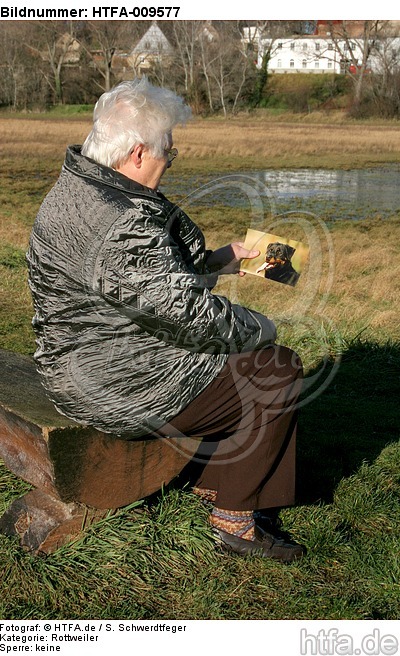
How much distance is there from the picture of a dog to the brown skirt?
1.51ft

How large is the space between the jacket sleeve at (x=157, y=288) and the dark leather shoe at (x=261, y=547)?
86cm

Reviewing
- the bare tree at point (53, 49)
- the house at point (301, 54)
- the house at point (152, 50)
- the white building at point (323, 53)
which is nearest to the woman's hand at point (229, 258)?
the house at point (152, 50)

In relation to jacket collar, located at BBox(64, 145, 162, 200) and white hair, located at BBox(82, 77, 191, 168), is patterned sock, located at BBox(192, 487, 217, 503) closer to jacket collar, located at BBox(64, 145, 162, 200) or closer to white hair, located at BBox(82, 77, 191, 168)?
jacket collar, located at BBox(64, 145, 162, 200)

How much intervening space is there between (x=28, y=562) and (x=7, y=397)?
686 millimetres

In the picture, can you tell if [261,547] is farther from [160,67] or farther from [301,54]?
[301,54]

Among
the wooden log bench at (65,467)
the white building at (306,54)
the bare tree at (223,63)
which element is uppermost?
the white building at (306,54)

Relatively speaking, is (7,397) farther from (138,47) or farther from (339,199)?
(138,47)

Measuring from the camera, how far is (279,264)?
371 centimetres

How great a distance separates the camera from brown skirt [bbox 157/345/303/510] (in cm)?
324

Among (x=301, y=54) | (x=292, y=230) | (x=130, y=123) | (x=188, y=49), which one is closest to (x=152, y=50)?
(x=188, y=49)

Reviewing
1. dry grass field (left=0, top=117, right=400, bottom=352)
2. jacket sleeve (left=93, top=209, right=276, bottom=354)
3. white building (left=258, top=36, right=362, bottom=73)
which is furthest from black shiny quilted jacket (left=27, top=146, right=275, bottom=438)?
white building (left=258, top=36, right=362, bottom=73)

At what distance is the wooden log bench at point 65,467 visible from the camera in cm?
313

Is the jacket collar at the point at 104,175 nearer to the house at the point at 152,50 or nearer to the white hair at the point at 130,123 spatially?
the white hair at the point at 130,123

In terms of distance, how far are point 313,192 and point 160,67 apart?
37731mm
